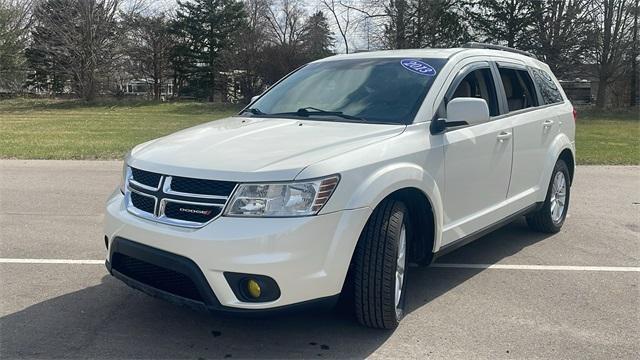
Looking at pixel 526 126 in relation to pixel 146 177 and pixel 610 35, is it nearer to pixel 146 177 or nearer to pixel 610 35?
pixel 146 177

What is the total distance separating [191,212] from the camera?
3.27m

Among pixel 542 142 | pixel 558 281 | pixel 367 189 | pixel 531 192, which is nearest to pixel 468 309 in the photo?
pixel 558 281

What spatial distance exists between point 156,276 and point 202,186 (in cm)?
66

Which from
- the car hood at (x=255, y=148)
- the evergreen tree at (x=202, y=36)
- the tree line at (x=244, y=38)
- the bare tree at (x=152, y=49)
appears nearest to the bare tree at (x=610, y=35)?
the tree line at (x=244, y=38)

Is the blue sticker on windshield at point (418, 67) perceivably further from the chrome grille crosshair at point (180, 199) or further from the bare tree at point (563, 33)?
the bare tree at point (563, 33)

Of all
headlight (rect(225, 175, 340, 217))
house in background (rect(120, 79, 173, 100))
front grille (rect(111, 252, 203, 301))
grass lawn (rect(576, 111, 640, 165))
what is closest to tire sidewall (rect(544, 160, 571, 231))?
headlight (rect(225, 175, 340, 217))

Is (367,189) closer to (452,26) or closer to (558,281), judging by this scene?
(558,281)

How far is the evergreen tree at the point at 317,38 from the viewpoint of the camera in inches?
1786

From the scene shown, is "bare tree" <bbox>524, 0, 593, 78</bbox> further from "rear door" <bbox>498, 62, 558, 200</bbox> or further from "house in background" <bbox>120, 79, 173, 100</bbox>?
"rear door" <bbox>498, 62, 558, 200</bbox>

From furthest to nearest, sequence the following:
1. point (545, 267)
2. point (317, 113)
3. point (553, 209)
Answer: point (553, 209) < point (545, 267) < point (317, 113)

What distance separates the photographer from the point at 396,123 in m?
4.06

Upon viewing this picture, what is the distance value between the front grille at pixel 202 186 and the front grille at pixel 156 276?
1.54 feet

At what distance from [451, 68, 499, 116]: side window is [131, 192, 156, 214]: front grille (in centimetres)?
253

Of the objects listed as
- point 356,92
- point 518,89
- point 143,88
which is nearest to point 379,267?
point 356,92
